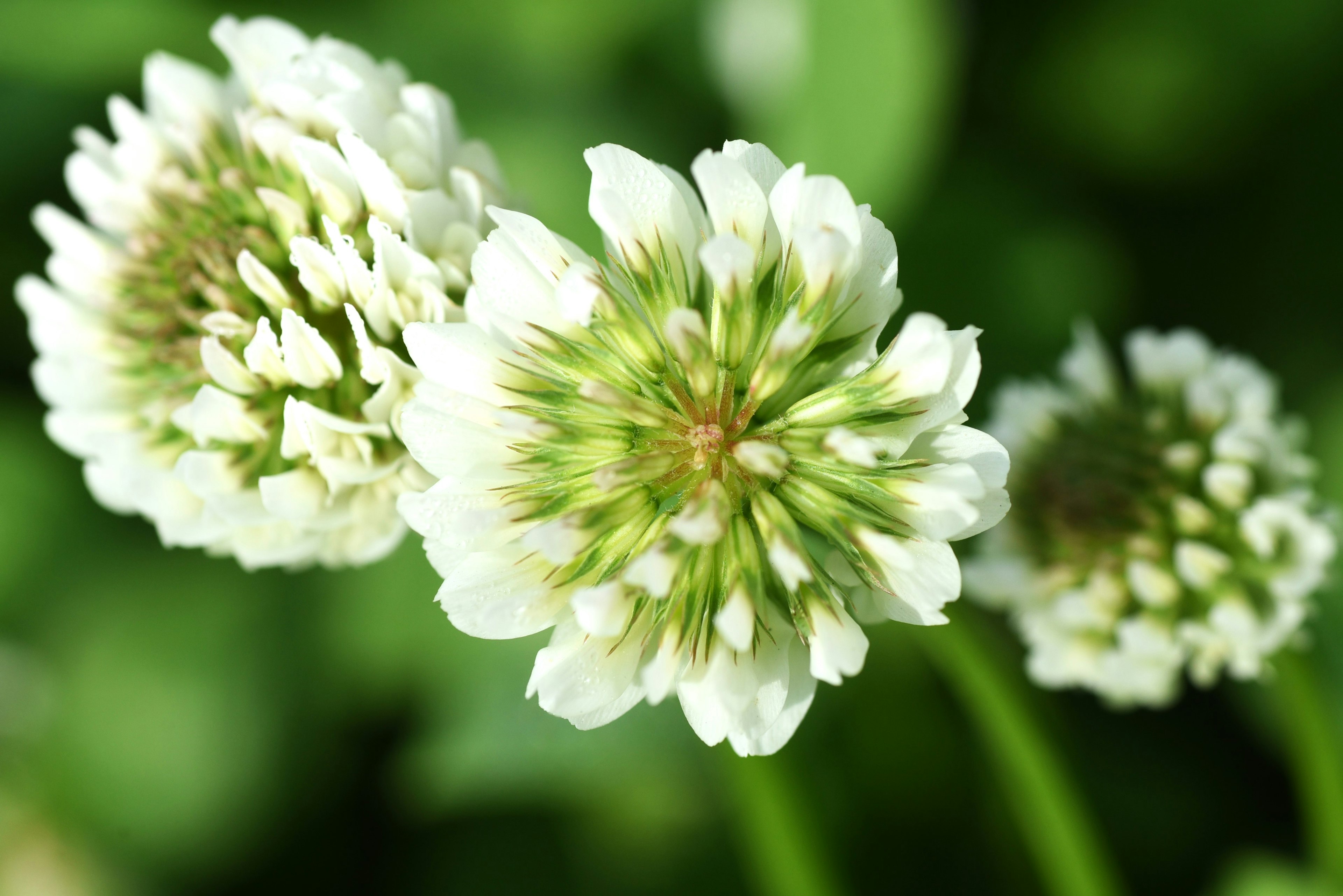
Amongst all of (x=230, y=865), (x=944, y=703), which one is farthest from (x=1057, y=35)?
→ (x=230, y=865)

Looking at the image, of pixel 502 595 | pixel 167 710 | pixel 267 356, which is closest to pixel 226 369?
pixel 267 356

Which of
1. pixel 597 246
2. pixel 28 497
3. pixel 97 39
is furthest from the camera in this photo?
pixel 28 497

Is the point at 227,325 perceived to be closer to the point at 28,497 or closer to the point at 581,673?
the point at 581,673

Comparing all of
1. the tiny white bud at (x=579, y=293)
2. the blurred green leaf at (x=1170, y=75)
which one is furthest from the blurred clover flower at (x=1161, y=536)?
the blurred green leaf at (x=1170, y=75)

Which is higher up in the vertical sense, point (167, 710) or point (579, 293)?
point (579, 293)

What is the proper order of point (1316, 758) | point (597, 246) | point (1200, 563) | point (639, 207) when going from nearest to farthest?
point (639, 207), point (1200, 563), point (1316, 758), point (597, 246)

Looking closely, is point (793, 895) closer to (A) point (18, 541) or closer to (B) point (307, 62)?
(B) point (307, 62)

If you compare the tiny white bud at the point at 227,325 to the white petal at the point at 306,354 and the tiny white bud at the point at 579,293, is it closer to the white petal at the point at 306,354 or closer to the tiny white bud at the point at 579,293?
the white petal at the point at 306,354
